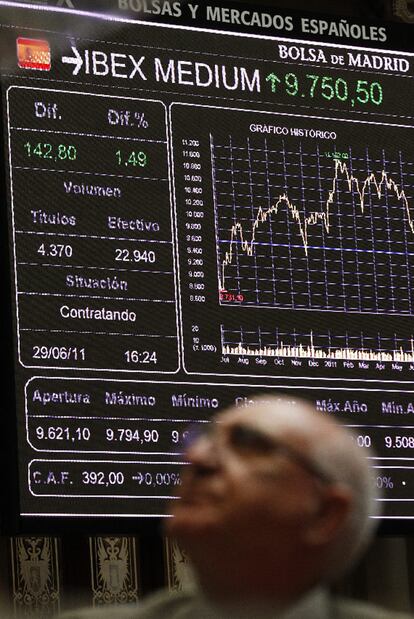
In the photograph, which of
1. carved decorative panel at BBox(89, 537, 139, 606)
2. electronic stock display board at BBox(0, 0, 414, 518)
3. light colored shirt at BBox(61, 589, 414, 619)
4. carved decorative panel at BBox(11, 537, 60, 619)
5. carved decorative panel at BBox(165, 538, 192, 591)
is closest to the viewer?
light colored shirt at BBox(61, 589, 414, 619)

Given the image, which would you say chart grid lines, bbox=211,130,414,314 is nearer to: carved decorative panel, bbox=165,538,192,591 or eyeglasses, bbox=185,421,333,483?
carved decorative panel, bbox=165,538,192,591

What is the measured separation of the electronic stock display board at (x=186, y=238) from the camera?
4590mm

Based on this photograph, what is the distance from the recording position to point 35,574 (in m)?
5.93

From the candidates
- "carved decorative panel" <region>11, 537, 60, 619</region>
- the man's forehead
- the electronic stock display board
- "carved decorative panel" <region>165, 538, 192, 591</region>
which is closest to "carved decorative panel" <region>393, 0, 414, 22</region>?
the electronic stock display board

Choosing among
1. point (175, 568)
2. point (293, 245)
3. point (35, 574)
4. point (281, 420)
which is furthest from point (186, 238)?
point (281, 420)

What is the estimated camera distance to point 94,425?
458 centimetres

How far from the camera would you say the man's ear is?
957mm

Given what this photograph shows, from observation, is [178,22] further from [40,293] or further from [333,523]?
[333,523]

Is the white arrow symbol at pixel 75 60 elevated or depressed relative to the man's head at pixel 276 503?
elevated

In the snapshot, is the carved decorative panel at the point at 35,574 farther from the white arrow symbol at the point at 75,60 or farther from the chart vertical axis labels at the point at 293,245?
the white arrow symbol at the point at 75,60

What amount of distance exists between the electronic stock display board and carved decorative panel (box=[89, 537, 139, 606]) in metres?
1.55

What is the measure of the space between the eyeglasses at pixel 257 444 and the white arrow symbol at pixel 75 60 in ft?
13.2

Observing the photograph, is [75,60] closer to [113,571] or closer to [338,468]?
[113,571]

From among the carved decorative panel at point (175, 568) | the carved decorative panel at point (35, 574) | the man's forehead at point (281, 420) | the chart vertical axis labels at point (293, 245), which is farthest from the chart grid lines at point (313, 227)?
the man's forehead at point (281, 420)
